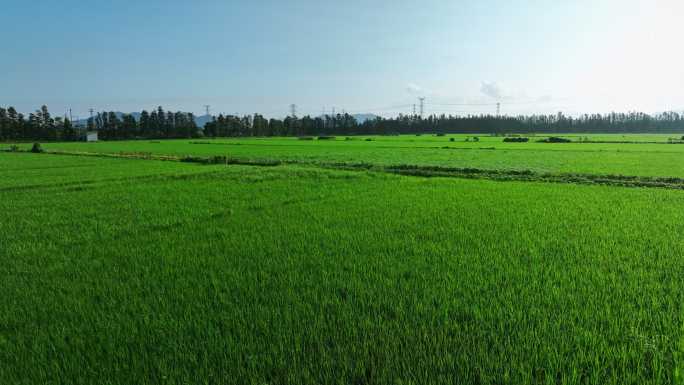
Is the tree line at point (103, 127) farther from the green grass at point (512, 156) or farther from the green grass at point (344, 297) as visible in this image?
the green grass at point (344, 297)

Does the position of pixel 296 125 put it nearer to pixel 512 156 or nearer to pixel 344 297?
pixel 512 156

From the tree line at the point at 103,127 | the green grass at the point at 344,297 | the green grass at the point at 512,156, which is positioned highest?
the tree line at the point at 103,127

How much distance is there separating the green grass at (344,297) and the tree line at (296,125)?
331 ft

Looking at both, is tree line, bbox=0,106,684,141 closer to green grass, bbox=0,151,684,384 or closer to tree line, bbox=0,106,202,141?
tree line, bbox=0,106,202,141

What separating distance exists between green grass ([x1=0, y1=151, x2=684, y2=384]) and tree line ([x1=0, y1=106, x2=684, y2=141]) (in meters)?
101

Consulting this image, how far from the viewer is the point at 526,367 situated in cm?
317

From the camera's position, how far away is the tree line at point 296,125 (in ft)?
291

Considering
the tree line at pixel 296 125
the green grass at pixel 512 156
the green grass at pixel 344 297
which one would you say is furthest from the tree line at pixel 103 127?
the green grass at pixel 344 297

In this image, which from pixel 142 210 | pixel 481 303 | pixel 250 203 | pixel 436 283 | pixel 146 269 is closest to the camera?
pixel 481 303

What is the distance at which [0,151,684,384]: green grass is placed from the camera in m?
3.21

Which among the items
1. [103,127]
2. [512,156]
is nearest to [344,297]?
[512,156]

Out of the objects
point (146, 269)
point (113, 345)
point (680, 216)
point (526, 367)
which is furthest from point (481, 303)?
point (680, 216)

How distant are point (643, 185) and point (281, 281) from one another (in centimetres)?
1771

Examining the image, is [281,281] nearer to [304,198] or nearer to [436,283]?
[436,283]
